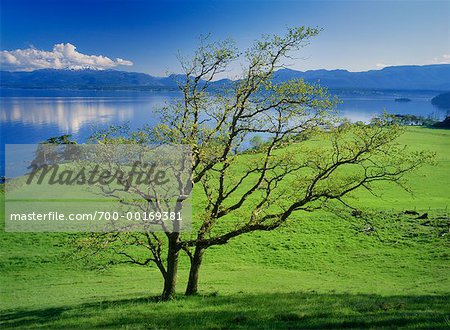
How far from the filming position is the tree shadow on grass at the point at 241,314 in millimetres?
12123

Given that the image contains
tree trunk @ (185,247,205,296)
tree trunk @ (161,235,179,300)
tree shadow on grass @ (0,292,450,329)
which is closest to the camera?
tree shadow on grass @ (0,292,450,329)

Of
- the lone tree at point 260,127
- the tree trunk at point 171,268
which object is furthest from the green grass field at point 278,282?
the lone tree at point 260,127

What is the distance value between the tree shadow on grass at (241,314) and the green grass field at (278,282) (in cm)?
4

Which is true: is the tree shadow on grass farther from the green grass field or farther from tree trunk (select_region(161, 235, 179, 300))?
tree trunk (select_region(161, 235, 179, 300))

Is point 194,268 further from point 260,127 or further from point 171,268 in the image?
point 260,127

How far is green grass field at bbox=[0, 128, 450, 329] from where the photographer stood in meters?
13.8

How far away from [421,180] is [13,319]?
64.8 metres

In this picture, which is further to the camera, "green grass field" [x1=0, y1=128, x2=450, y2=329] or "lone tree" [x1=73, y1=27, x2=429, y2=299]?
"lone tree" [x1=73, y1=27, x2=429, y2=299]

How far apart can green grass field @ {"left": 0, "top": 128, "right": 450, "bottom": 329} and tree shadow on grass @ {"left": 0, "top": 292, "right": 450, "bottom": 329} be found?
4 cm

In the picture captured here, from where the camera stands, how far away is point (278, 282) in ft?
87.6

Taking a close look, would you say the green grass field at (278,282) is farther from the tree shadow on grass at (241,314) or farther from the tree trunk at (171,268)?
the tree trunk at (171,268)

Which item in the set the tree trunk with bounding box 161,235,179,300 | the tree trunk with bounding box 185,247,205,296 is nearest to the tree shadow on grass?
the tree trunk with bounding box 161,235,179,300

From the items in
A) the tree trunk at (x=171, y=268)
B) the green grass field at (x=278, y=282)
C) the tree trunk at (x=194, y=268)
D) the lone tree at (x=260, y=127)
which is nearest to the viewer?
the green grass field at (x=278, y=282)

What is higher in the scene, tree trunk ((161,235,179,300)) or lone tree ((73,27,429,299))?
lone tree ((73,27,429,299))
